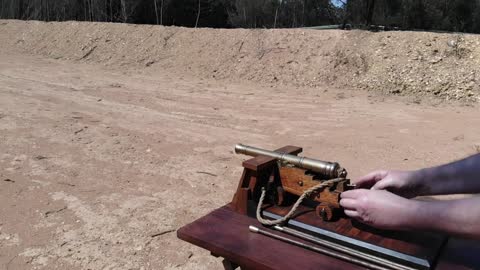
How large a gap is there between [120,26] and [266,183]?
1263 centimetres

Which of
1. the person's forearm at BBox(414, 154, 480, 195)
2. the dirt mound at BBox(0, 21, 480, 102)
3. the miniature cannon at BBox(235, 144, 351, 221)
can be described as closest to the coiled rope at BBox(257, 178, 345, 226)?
the miniature cannon at BBox(235, 144, 351, 221)

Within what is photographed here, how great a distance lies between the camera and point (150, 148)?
5035 mm

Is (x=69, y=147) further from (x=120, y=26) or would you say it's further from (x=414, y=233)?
(x=120, y=26)

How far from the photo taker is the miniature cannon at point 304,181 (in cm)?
179

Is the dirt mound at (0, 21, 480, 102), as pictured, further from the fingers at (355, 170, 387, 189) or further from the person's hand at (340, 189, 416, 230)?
the person's hand at (340, 189, 416, 230)

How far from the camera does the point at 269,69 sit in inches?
396

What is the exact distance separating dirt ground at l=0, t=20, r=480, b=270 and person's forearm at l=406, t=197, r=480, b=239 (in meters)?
1.71

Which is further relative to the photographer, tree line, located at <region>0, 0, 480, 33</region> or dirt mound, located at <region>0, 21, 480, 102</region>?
tree line, located at <region>0, 0, 480, 33</region>

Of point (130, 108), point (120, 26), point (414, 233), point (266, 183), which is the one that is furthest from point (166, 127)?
point (120, 26)

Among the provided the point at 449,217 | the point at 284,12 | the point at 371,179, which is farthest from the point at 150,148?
the point at 284,12

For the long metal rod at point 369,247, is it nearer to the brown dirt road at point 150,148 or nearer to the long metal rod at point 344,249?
the long metal rod at point 344,249

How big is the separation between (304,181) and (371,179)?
0.82 feet

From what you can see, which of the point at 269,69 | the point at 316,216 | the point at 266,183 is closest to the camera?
the point at 316,216

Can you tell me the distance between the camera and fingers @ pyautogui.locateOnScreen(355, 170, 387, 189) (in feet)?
6.03
